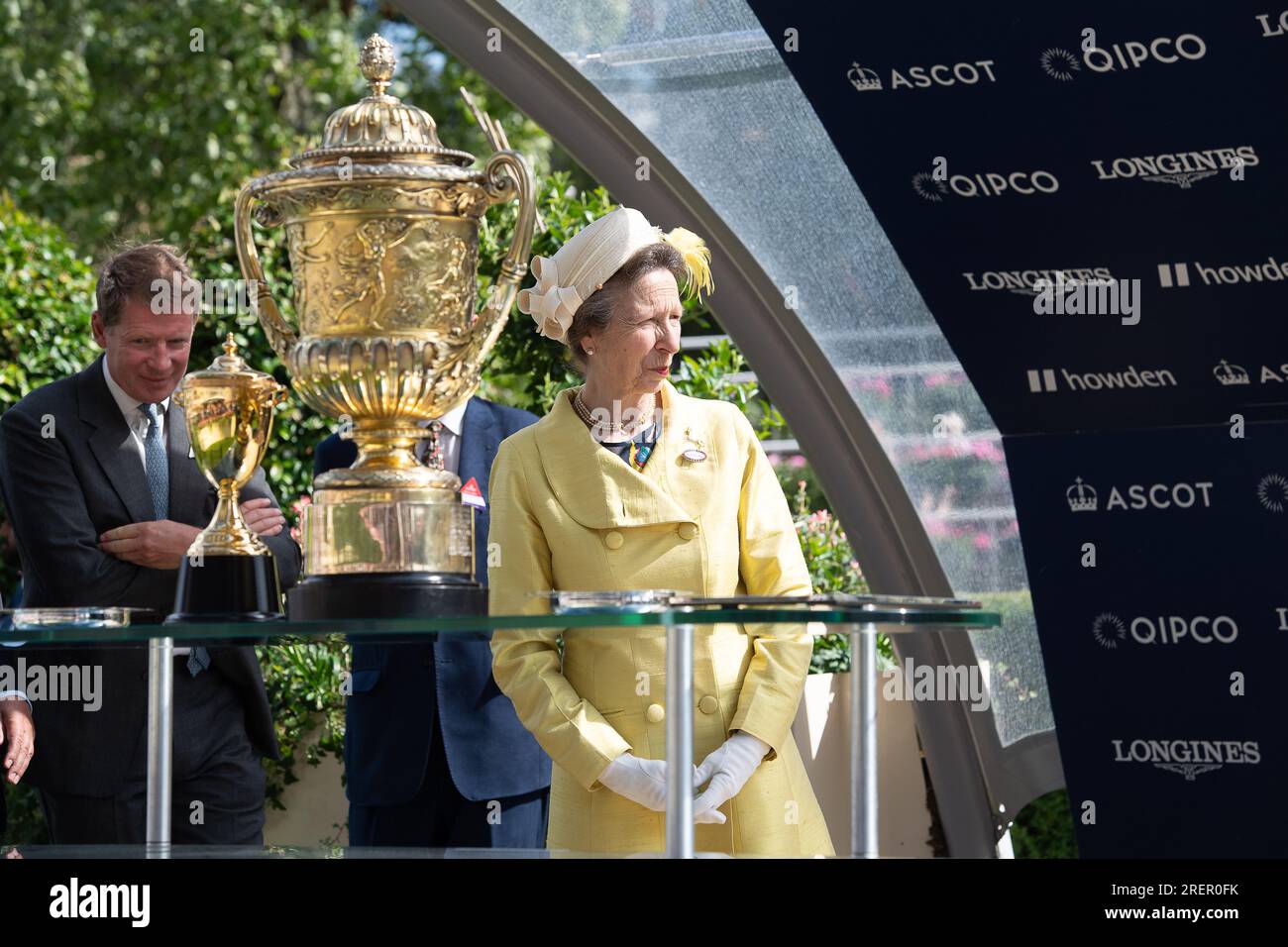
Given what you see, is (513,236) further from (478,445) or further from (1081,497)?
(1081,497)

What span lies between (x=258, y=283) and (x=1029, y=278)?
88.8 inches

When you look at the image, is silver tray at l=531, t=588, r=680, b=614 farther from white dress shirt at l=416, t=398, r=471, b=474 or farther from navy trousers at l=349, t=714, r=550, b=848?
white dress shirt at l=416, t=398, r=471, b=474

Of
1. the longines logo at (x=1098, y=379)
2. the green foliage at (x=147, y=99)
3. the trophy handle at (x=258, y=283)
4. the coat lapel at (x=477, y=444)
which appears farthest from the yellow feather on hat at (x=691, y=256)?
the green foliage at (x=147, y=99)

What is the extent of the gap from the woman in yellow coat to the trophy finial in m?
0.57

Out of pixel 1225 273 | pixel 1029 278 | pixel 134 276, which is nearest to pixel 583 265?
pixel 134 276

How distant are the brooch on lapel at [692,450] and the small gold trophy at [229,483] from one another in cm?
87

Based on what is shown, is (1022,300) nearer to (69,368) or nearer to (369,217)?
(369,217)

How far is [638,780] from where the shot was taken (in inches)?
120

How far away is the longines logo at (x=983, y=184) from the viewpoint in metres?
4.29

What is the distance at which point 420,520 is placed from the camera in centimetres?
266

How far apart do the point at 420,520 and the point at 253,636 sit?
0.31m
